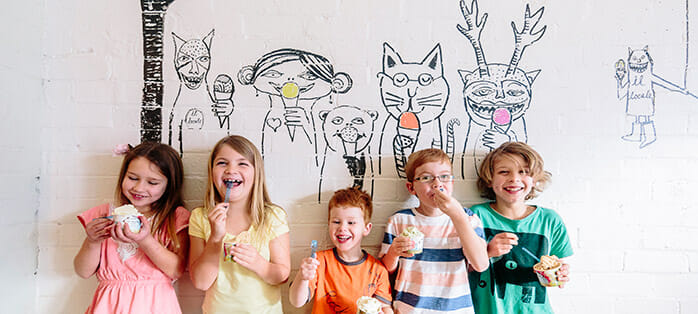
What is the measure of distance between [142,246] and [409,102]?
59.3 inches

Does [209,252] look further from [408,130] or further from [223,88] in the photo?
[408,130]

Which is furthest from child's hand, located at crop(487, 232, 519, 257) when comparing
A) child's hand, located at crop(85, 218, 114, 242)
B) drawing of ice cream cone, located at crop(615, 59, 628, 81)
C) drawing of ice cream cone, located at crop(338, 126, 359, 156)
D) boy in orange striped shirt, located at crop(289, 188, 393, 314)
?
child's hand, located at crop(85, 218, 114, 242)

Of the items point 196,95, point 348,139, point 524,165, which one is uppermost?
point 196,95

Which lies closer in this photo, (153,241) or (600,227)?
(153,241)

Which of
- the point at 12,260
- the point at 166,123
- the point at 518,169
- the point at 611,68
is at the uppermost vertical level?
the point at 611,68

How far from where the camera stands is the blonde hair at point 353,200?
6.59 ft

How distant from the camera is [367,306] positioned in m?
1.72

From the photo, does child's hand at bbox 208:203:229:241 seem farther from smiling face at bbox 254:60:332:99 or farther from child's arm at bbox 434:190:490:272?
child's arm at bbox 434:190:490:272

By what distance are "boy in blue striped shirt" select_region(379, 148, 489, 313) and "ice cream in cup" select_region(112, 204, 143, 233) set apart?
116 cm

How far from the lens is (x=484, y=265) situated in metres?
1.95

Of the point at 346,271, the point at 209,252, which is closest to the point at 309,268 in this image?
the point at 346,271

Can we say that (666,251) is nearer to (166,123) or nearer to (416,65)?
(416,65)

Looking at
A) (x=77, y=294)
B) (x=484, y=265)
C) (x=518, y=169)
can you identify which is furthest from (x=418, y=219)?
(x=77, y=294)

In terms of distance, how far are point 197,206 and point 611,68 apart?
2398 millimetres
